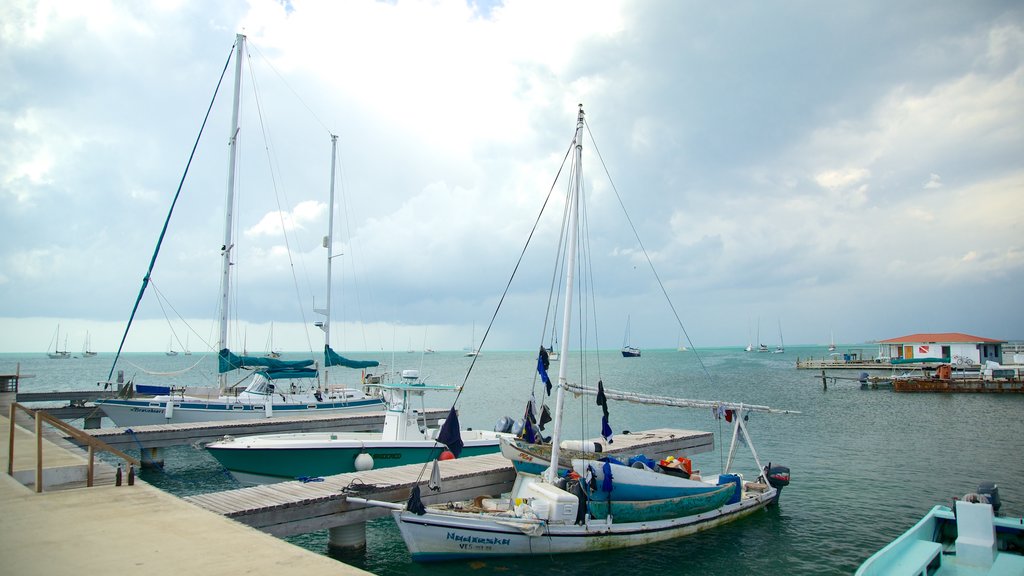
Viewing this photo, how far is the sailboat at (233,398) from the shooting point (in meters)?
26.7

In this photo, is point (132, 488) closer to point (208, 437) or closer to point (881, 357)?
point (208, 437)

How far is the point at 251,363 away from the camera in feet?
95.6

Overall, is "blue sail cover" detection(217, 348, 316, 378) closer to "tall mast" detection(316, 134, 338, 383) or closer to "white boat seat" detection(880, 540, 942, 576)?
"tall mast" detection(316, 134, 338, 383)

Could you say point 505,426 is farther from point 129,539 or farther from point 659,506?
point 129,539

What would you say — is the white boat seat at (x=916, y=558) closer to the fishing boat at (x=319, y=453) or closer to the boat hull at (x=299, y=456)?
the fishing boat at (x=319, y=453)

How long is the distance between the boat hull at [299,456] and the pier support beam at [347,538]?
4.78 metres

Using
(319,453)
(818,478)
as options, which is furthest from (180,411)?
(818,478)

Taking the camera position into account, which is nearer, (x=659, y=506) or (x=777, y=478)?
(x=659, y=506)

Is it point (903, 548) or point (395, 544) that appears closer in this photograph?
point (903, 548)

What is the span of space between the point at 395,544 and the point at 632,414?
29.8m

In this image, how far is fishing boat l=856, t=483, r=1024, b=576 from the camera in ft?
33.4

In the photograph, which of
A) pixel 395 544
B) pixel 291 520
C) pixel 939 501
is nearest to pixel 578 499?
pixel 395 544

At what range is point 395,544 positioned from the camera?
1420cm

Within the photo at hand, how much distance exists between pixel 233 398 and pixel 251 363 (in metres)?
1.87
